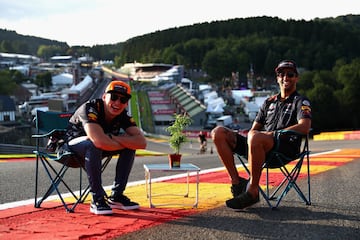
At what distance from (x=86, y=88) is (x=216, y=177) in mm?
102424

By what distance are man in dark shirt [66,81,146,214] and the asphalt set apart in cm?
19

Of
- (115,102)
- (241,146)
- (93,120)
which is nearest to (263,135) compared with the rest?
(241,146)

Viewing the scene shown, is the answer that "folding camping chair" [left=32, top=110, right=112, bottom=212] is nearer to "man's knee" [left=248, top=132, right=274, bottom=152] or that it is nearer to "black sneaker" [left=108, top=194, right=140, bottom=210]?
"black sneaker" [left=108, top=194, right=140, bottom=210]

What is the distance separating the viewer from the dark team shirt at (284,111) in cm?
445

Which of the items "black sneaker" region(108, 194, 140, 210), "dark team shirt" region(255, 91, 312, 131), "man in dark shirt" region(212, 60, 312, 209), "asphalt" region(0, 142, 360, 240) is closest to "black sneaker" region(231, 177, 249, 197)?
"man in dark shirt" region(212, 60, 312, 209)

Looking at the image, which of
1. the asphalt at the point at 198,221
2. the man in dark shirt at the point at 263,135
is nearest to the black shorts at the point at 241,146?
the man in dark shirt at the point at 263,135

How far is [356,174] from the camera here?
730cm

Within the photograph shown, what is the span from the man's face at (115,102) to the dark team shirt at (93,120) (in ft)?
0.33

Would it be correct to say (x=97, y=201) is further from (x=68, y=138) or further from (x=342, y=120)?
(x=342, y=120)

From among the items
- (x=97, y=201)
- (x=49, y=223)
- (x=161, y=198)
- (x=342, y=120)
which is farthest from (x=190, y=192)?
(x=342, y=120)

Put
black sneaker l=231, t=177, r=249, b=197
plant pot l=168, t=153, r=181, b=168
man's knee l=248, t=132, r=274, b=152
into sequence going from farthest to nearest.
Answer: plant pot l=168, t=153, r=181, b=168 → black sneaker l=231, t=177, r=249, b=197 → man's knee l=248, t=132, r=274, b=152

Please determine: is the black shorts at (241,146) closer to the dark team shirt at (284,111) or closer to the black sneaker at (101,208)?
the dark team shirt at (284,111)

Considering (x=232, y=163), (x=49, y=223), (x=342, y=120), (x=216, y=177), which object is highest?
(x=232, y=163)

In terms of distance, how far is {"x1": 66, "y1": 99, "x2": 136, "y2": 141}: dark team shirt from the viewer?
13.8 feet
